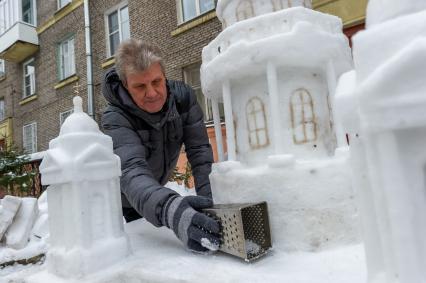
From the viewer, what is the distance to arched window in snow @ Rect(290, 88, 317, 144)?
167cm

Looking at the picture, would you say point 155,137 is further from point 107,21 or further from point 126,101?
point 107,21

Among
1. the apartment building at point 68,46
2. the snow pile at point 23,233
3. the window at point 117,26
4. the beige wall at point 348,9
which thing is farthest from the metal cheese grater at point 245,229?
the window at point 117,26

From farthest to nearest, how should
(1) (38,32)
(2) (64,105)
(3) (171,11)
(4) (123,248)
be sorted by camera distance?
(1) (38,32) → (2) (64,105) → (3) (171,11) → (4) (123,248)

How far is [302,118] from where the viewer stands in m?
1.68

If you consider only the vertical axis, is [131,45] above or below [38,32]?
below

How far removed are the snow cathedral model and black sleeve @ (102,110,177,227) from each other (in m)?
0.35

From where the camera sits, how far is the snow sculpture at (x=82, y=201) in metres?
1.53

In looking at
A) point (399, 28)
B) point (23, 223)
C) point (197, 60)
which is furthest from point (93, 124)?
Result: point (197, 60)

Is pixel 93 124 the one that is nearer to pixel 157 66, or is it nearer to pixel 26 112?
pixel 157 66

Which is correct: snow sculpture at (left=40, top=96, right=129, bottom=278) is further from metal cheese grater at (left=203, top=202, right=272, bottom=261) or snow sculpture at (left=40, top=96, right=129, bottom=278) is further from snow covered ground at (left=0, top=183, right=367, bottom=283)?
metal cheese grater at (left=203, top=202, right=272, bottom=261)

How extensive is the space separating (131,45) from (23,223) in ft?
8.11

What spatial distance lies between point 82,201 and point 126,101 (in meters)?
0.61

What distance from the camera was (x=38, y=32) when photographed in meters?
11.5

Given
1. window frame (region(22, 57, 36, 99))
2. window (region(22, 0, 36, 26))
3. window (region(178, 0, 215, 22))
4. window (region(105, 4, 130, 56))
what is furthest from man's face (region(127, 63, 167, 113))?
window (region(22, 0, 36, 26))
